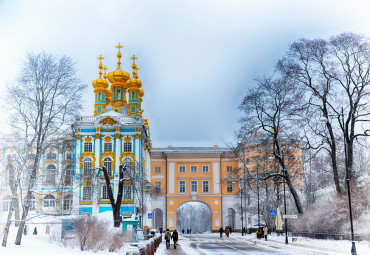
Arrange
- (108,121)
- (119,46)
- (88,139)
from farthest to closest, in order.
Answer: (119,46)
(108,121)
(88,139)

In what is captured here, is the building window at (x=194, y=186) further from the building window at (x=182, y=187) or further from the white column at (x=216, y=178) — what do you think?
the white column at (x=216, y=178)

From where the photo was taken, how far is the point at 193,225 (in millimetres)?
136750

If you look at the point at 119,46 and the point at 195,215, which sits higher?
the point at 119,46

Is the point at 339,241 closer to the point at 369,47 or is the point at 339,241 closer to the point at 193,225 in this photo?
the point at 369,47

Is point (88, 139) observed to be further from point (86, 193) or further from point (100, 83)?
point (100, 83)

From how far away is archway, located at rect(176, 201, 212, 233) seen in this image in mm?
119375

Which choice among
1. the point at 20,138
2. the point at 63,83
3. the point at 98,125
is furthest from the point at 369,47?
the point at 98,125

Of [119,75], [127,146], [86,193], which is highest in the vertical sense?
[119,75]

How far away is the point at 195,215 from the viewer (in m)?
137

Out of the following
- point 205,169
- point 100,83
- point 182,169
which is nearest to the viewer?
point 100,83

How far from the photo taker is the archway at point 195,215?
11938 cm

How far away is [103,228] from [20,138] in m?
6.55

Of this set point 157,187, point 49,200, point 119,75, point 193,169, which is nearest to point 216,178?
point 193,169

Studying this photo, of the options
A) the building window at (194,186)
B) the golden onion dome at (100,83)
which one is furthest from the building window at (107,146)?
the building window at (194,186)
